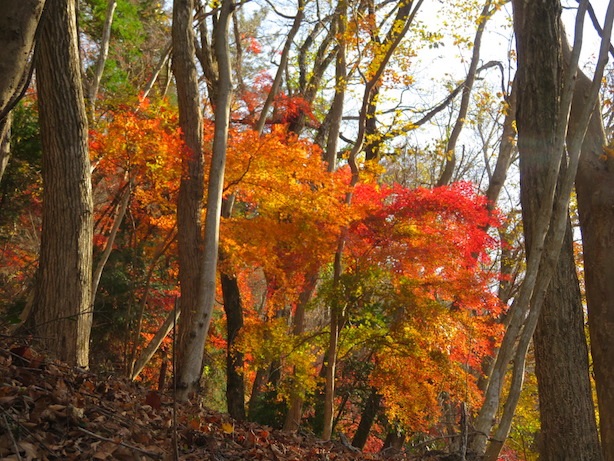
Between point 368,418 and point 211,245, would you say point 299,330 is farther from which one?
point 211,245

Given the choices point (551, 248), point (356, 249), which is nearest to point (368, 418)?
point (356, 249)

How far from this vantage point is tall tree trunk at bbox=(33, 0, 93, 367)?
19.3ft

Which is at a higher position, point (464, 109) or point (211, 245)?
point (464, 109)

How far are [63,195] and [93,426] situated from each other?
348cm

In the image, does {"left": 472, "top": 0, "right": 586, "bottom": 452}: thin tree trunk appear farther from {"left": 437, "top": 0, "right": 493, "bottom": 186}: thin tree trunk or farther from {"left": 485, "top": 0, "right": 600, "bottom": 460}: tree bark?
{"left": 437, "top": 0, "right": 493, "bottom": 186}: thin tree trunk

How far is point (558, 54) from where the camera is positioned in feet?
19.4

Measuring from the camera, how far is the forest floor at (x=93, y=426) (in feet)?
8.55

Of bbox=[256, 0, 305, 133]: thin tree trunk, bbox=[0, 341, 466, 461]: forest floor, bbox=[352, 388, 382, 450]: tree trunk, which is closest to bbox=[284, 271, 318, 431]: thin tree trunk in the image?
bbox=[352, 388, 382, 450]: tree trunk

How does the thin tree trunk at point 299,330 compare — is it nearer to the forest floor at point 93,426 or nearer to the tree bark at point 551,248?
the tree bark at point 551,248

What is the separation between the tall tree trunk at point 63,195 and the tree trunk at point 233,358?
586 cm

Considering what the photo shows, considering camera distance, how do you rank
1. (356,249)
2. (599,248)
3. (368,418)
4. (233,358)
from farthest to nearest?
(368,418) → (233,358) → (356,249) → (599,248)

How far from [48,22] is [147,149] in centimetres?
464

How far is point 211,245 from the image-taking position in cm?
851

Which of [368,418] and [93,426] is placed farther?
[368,418]
